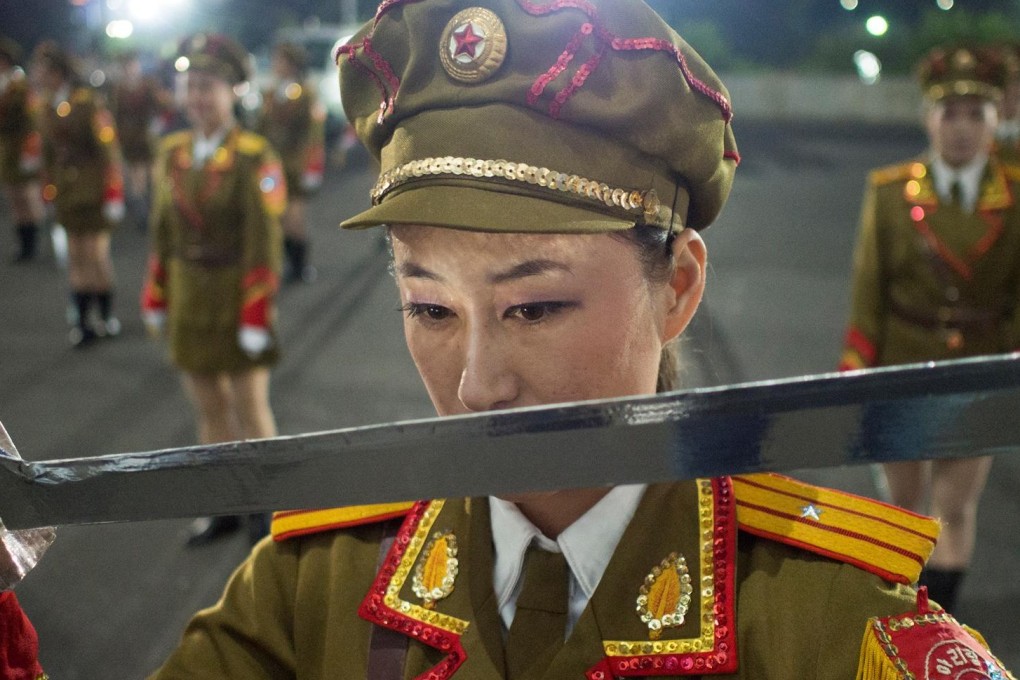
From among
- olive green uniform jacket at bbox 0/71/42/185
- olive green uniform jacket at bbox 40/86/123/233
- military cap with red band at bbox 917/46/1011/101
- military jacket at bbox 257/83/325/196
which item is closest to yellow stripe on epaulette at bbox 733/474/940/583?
military cap with red band at bbox 917/46/1011/101

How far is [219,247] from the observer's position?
428 cm

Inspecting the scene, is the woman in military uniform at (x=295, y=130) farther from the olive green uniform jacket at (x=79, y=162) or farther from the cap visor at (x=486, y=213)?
the cap visor at (x=486, y=213)

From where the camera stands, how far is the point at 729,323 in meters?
6.92

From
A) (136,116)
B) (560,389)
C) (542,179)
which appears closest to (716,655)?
(560,389)

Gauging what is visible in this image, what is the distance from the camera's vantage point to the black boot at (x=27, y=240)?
29.3 ft

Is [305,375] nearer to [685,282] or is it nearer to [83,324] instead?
[83,324]

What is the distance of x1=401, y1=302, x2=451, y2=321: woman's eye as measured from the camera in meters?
1.14

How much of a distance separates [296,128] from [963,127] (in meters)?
6.04

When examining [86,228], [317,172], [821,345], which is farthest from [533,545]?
[317,172]

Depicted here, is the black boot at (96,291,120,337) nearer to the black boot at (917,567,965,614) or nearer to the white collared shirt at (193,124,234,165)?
the white collared shirt at (193,124,234,165)

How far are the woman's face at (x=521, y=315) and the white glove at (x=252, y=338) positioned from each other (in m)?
3.12

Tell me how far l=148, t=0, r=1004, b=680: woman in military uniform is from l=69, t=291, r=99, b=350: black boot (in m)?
5.84

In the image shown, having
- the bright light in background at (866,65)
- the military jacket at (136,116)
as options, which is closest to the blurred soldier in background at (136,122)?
the military jacket at (136,116)

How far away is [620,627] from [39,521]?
61cm
